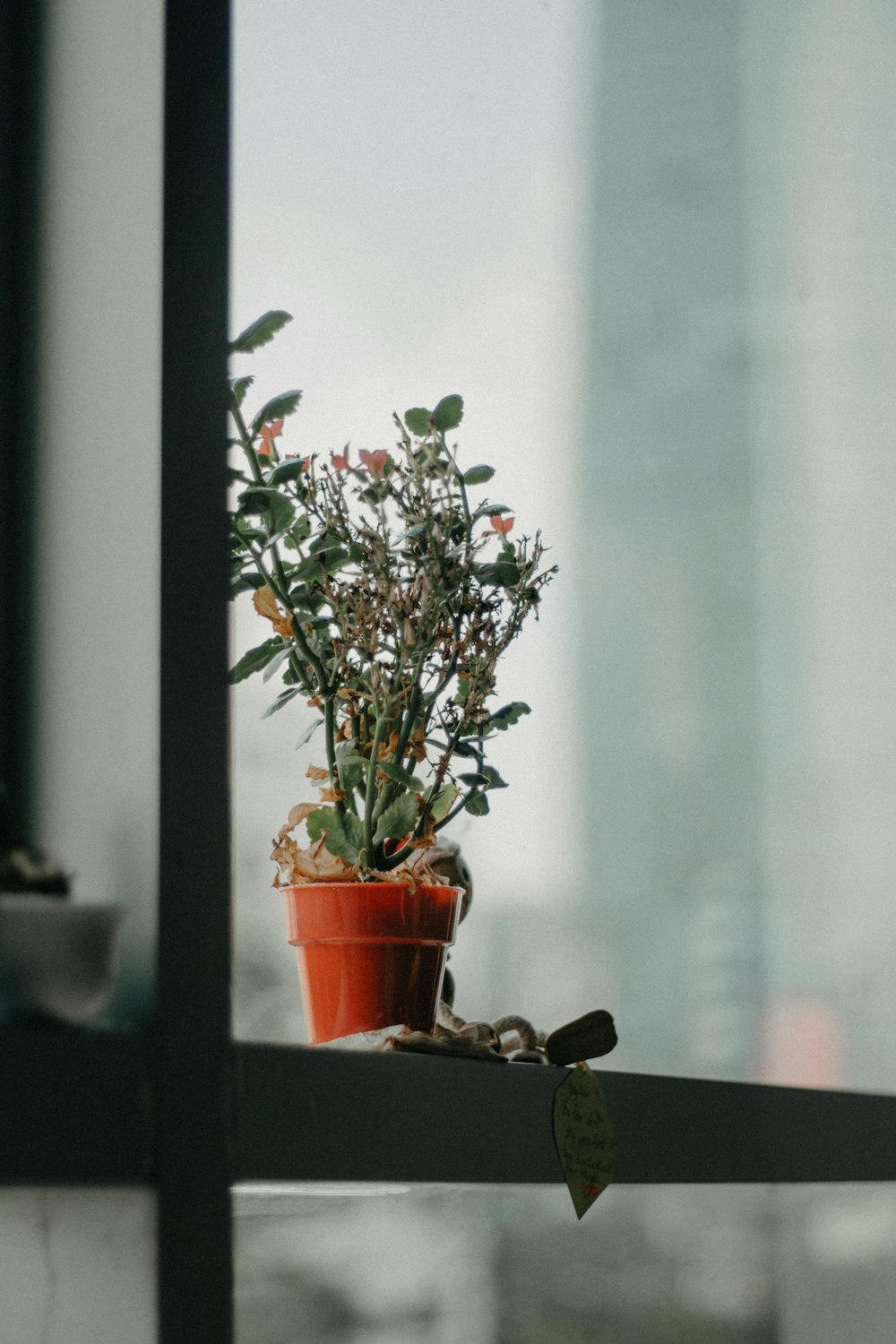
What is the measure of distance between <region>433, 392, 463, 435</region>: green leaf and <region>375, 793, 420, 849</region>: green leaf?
289 millimetres

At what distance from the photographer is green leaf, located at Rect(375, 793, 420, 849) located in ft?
3.13

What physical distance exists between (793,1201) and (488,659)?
61.4 inches

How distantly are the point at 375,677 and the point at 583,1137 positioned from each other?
0.35m

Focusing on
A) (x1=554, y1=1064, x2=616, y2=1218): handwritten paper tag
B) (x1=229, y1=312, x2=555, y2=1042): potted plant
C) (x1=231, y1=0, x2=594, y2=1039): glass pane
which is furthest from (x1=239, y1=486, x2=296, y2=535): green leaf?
(x1=231, y1=0, x2=594, y2=1039): glass pane

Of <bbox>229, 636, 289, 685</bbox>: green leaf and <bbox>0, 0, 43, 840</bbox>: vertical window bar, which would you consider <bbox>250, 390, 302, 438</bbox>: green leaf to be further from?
<bbox>0, 0, 43, 840</bbox>: vertical window bar

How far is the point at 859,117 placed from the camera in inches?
94.5

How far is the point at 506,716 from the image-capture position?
1041mm

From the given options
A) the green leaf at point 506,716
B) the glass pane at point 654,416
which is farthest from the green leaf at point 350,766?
the glass pane at point 654,416

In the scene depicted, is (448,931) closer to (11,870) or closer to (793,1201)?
(11,870)

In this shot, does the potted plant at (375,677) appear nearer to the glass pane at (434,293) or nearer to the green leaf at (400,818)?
the green leaf at (400,818)

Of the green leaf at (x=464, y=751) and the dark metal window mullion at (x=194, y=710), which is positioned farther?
the green leaf at (x=464, y=751)

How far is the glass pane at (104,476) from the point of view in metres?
0.62

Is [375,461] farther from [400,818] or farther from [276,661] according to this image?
[400,818]

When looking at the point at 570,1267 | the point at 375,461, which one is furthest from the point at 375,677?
the point at 570,1267
